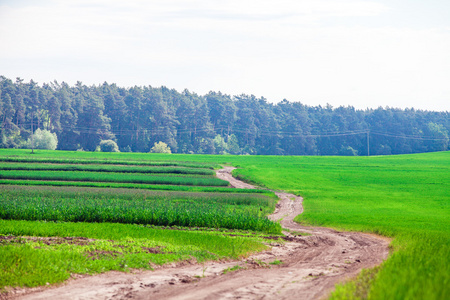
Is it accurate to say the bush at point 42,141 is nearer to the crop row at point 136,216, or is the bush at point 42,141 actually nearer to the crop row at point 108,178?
the crop row at point 108,178

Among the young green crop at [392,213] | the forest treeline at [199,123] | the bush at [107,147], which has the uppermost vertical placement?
the forest treeline at [199,123]

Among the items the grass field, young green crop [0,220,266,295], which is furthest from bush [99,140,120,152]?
young green crop [0,220,266,295]

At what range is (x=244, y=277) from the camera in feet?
53.3

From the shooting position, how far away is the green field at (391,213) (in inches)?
435

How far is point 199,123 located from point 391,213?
132593mm

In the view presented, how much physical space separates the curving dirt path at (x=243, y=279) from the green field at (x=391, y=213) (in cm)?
171

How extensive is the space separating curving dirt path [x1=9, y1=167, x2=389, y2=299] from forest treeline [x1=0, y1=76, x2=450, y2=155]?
127 m

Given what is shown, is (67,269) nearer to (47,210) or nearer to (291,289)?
(291,289)

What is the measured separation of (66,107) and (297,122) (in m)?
80.3

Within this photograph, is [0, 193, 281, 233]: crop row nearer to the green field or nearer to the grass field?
the grass field

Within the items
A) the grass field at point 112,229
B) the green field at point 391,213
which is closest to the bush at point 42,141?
the green field at point 391,213

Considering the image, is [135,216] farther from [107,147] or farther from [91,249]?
[107,147]

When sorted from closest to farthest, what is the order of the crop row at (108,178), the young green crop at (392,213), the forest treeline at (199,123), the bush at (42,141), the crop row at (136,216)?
the young green crop at (392,213) → the crop row at (136,216) → the crop row at (108,178) → the bush at (42,141) → the forest treeline at (199,123)

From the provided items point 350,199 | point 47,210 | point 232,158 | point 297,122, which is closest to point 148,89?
point 297,122
